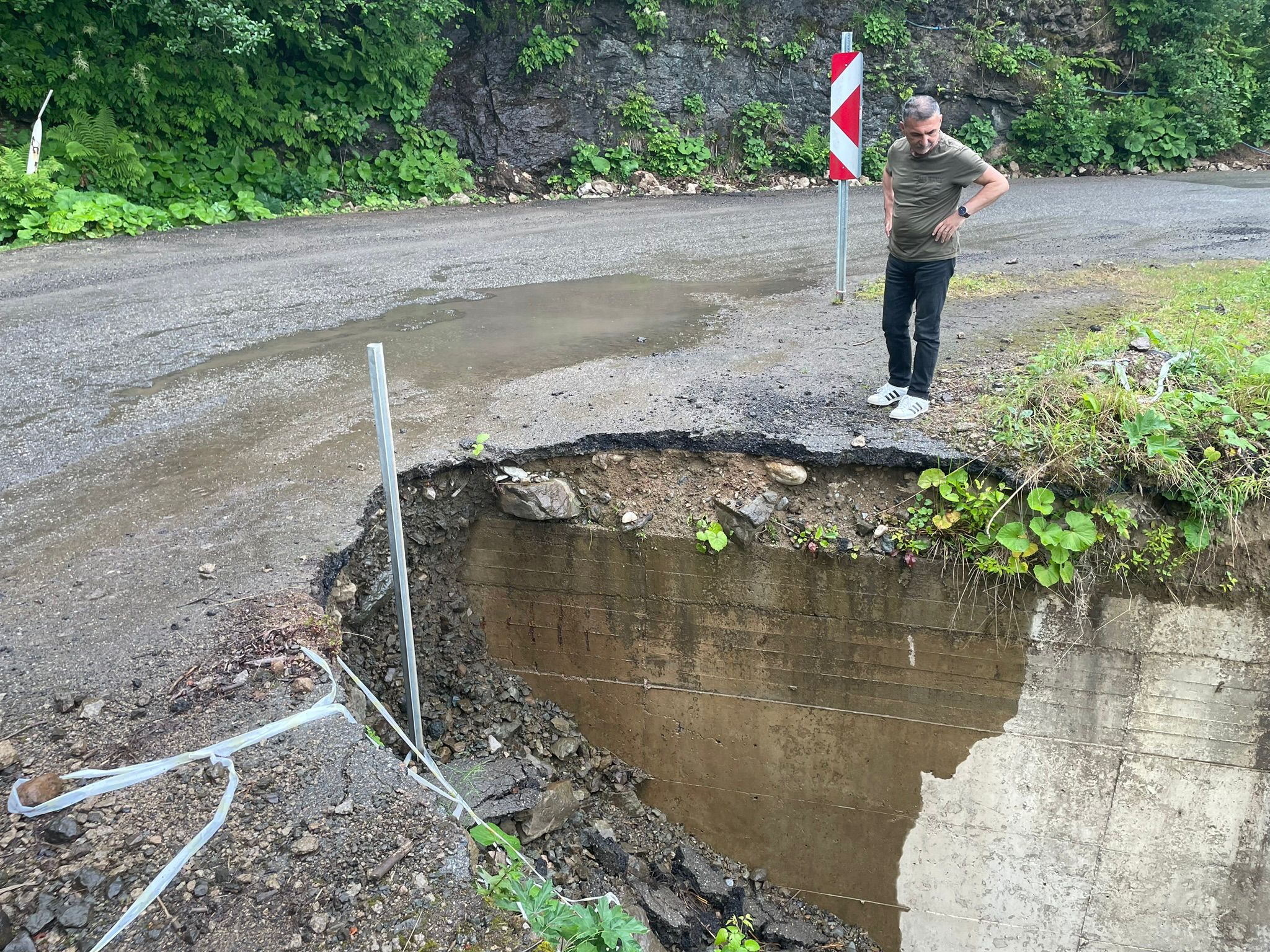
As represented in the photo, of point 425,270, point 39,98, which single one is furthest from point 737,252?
point 39,98

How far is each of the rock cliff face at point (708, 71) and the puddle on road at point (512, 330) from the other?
6134mm

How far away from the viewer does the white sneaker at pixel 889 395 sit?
5.00m

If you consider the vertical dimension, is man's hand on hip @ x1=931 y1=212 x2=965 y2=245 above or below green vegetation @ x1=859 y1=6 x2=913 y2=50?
below

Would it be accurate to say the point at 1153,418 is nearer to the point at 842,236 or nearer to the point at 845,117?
the point at 842,236

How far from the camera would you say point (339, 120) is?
11.8m

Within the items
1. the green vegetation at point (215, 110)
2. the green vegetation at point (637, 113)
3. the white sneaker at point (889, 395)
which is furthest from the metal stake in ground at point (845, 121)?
the green vegetation at point (637, 113)

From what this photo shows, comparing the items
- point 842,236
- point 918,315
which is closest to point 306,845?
point 918,315

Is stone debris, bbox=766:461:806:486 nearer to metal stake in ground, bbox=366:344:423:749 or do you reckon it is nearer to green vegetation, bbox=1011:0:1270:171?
metal stake in ground, bbox=366:344:423:749

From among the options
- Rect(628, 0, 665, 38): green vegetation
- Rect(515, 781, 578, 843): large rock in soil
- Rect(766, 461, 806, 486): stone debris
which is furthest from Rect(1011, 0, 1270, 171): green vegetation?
Rect(515, 781, 578, 843): large rock in soil

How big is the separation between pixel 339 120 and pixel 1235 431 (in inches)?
435

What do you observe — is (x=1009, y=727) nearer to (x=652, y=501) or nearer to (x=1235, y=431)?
(x=1235, y=431)

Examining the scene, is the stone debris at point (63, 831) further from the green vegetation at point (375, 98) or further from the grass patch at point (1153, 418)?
the green vegetation at point (375, 98)

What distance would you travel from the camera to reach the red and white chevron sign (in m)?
6.45

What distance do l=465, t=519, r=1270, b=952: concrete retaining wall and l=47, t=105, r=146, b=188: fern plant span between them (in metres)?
8.20
